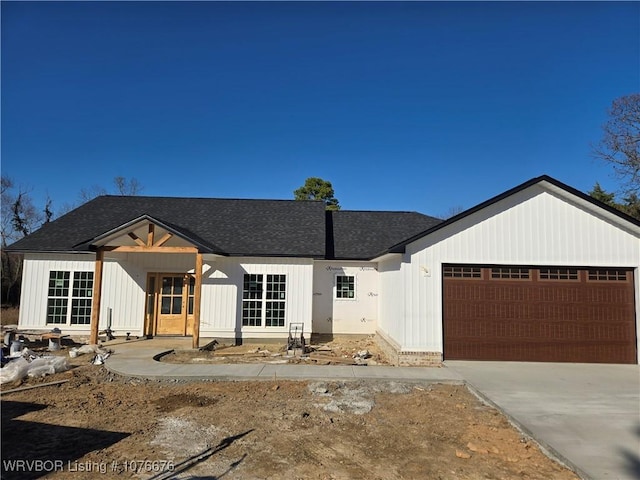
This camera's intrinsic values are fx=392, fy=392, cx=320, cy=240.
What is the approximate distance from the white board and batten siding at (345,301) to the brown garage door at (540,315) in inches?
203

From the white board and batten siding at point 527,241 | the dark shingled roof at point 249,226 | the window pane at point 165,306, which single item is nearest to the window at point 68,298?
the dark shingled roof at point 249,226

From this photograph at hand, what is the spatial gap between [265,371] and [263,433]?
11.6 feet

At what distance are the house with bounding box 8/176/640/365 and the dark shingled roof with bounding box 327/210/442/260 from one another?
0.32ft

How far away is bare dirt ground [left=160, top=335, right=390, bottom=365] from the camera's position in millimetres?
11023

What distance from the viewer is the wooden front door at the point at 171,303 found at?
49.0 ft

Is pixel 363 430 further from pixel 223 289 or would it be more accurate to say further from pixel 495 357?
pixel 223 289

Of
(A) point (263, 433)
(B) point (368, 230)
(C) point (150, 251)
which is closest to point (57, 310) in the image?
(C) point (150, 251)

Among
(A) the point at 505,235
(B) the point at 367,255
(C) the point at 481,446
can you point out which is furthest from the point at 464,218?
(C) the point at 481,446

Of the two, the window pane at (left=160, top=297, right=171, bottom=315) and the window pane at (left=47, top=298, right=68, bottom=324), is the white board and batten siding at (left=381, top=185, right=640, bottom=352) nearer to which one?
the window pane at (left=160, top=297, right=171, bottom=315)

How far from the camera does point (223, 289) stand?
47.0 ft

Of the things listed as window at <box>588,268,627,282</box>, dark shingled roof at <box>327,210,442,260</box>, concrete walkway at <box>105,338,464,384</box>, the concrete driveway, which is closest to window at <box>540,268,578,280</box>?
window at <box>588,268,627,282</box>

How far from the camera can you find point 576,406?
7.09m

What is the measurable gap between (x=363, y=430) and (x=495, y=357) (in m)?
6.24

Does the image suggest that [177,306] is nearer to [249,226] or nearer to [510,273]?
[249,226]
